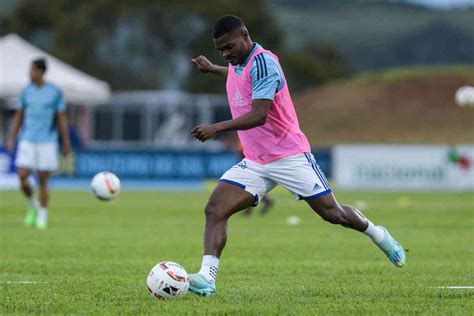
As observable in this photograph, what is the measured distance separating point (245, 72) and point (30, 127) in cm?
981

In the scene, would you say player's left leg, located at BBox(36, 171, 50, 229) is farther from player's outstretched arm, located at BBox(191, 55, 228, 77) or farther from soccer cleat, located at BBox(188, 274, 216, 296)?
soccer cleat, located at BBox(188, 274, 216, 296)

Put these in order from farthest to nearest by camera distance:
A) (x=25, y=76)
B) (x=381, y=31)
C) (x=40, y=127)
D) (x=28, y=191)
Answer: (x=381, y=31)
(x=25, y=76)
(x=28, y=191)
(x=40, y=127)

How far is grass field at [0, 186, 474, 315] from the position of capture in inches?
365

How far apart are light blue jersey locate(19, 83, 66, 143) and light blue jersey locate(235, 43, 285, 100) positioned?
9.59 m

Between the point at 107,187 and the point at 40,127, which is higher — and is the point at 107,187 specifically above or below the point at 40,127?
below

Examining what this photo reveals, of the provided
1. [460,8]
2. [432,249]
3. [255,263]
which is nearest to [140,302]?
[255,263]

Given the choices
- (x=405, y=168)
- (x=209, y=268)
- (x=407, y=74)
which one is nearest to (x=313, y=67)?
(x=407, y=74)

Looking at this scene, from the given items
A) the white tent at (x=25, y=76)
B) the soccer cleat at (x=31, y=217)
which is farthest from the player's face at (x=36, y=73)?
the white tent at (x=25, y=76)

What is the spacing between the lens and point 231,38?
9.73m

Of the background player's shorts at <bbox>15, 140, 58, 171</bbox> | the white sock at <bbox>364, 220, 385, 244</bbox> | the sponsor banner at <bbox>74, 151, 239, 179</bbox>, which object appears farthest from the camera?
the sponsor banner at <bbox>74, 151, 239, 179</bbox>

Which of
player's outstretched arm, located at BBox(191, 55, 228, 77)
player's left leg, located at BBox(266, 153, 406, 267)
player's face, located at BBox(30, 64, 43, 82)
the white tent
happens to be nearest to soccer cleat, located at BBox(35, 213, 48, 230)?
player's face, located at BBox(30, 64, 43, 82)

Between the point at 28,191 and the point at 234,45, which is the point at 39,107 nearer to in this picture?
the point at 28,191

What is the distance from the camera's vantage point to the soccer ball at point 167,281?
942cm

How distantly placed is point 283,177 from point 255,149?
0.35m
